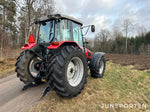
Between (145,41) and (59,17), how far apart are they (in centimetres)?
3379

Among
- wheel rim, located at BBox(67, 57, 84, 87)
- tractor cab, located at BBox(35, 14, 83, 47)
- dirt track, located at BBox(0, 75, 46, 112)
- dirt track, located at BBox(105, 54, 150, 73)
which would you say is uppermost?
tractor cab, located at BBox(35, 14, 83, 47)

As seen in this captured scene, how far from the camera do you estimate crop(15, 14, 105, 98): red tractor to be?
80.7 inches

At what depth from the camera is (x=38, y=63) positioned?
3074mm

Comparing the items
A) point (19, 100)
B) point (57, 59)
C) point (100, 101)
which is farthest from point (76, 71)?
point (19, 100)

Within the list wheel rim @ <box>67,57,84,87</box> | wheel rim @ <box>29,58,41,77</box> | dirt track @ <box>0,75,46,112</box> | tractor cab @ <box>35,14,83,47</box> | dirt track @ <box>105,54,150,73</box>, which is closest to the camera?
dirt track @ <box>0,75,46,112</box>

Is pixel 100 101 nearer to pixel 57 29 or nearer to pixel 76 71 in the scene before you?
pixel 76 71

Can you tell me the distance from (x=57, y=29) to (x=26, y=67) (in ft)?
4.76

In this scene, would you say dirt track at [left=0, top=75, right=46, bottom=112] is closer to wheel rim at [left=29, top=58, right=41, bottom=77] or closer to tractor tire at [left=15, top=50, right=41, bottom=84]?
tractor tire at [left=15, top=50, right=41, bottom=84]

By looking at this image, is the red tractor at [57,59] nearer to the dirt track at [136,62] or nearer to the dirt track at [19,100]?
the dirt track at [19,100]

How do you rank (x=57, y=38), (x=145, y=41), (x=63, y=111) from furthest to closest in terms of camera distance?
(x=145, y=41), (x=57, y=38), (x=63, y=111)

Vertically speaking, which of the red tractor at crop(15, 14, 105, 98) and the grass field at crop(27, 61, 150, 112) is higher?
the red tractor at crop(15, 14, 105, 98)

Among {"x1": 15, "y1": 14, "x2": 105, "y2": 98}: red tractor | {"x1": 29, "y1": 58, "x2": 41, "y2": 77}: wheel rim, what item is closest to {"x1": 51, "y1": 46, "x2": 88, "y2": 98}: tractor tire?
{"x1": 15, "y1": 14, "x2": 105, "y2": 98}: red tractor

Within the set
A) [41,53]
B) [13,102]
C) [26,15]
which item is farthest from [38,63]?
[26,15]

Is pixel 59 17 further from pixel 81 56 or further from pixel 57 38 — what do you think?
pixel 81 56
